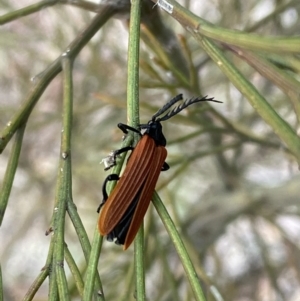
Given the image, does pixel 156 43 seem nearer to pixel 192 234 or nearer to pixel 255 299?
pixel 192 234

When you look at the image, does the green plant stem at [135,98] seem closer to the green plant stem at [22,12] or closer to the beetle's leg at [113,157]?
the beetle's leg at [113,157]

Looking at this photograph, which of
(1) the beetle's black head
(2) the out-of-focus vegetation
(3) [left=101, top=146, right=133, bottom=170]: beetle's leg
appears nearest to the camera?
(3) [left=101, top=146, right=133, bottom=170]: beetle's leg

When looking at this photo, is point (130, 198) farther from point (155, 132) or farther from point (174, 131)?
point (174, 131)

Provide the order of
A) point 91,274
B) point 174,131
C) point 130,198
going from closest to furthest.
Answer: point 91,274 → point 130,198 → point 174,131

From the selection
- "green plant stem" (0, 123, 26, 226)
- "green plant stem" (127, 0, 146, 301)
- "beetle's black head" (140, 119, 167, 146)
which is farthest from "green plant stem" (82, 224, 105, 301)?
"beetle's black head" (140, 119, 167, 146)

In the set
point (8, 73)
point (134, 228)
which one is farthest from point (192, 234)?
point (8, 73)

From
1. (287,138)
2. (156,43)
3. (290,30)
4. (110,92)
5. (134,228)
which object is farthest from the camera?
(110,92)

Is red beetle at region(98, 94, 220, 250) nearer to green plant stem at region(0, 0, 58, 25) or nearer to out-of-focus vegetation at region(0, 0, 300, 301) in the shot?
out-of-focus vegetation at region(0, 0, 300, 301)

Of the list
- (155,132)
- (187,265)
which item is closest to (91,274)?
(187,265)
